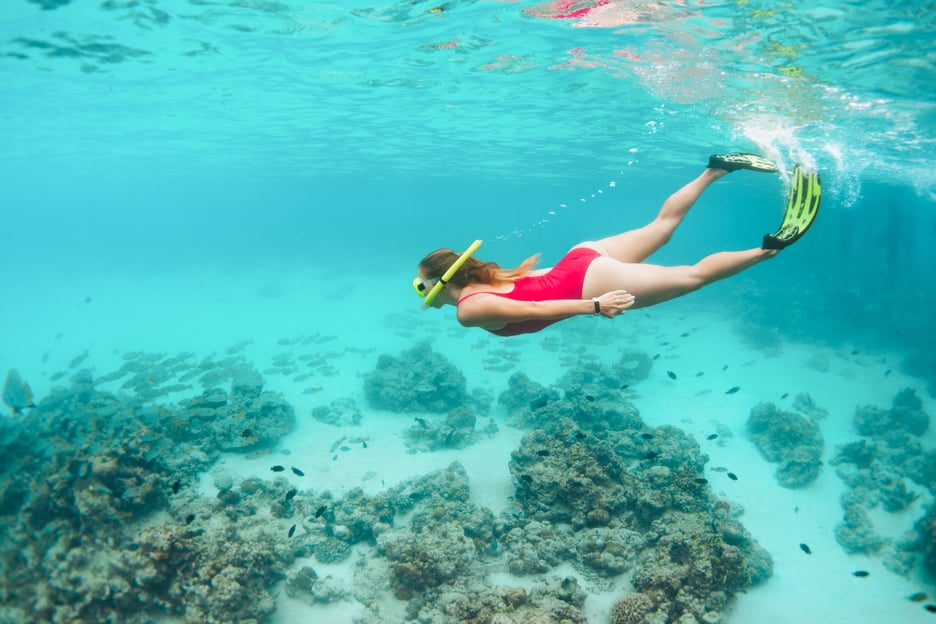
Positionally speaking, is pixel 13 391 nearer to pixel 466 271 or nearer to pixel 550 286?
pixel 466 271

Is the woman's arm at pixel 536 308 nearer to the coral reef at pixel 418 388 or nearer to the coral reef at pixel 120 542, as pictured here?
the coral reef at pixel 120 542

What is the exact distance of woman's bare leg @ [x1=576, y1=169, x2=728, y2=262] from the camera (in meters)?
5.37

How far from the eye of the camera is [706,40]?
1243 centimetres

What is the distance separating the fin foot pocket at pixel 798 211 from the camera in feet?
15.8

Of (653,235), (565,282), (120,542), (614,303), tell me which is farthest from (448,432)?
(614,303)

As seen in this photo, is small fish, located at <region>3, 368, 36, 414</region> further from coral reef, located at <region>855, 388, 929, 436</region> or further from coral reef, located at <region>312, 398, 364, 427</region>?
coral reef, located at <region>855, 388, 929, 436</region>

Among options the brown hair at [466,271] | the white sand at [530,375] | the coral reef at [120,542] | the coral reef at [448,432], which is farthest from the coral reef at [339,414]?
the brown hair at [466,271]

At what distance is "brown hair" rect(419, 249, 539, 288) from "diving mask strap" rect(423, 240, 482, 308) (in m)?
0.07

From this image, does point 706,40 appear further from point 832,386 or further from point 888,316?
point 888,316

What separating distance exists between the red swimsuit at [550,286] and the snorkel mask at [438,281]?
23.2 inches

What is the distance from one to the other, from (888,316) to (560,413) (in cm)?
2508

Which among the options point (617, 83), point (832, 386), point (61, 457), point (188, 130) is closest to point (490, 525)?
point (61, 457)

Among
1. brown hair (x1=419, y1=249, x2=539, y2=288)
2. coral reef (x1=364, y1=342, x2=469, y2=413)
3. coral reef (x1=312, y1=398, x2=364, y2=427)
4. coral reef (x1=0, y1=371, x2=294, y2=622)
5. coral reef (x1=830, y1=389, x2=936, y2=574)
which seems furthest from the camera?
coral reef (x1=364, y1=342, x2=469, y2=413)

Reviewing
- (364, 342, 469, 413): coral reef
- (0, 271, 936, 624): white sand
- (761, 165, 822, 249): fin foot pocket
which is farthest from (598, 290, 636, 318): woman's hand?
(364, 342, 469, 413): coral reef
